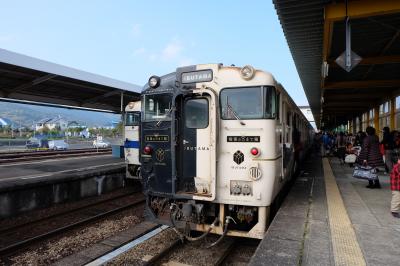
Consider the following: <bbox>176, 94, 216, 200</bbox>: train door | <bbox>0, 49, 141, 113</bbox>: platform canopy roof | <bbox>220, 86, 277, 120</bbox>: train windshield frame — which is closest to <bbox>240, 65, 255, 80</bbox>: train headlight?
<bbox>220, 86, 277, 120</bbox>: train windshield frame

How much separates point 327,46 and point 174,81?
5274 mm

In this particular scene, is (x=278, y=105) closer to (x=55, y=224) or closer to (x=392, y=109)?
(x=55, y=224)

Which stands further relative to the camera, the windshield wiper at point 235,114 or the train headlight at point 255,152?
the windshield wiper at point 235,114

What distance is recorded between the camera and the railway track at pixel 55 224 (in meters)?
6.43

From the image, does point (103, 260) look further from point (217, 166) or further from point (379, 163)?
point (379, 163)

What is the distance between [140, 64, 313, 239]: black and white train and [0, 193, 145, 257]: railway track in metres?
2.54

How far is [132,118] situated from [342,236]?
356 inches

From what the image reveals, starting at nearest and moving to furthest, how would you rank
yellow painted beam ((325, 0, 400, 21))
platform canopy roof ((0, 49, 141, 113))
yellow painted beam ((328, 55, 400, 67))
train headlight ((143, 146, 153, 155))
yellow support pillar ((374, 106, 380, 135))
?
train headlight ((143, 146, 153, 155)) → yellow painted beam ((325, 0, 400, 21)) → platform canopy roof ((0, 49, 141, 113)) → yellow painted beam ((328, 55, 400, 67)) → yellow support pillar ((374, 106, 380, 135))

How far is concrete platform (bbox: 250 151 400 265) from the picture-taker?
3896 millimetres

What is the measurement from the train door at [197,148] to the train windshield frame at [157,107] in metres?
0.28

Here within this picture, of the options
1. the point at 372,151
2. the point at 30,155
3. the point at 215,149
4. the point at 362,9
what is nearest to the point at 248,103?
the point at 215,149

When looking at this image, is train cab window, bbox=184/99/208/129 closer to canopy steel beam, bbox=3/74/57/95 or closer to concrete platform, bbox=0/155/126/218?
concrete platform, bbox=0/155/126/218

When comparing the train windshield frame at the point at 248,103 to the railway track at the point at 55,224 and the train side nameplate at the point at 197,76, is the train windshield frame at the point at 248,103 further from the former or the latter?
the railway track at the point at 55,224

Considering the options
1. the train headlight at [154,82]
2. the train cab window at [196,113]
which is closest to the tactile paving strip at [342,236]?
the train cab window at [196,113]
